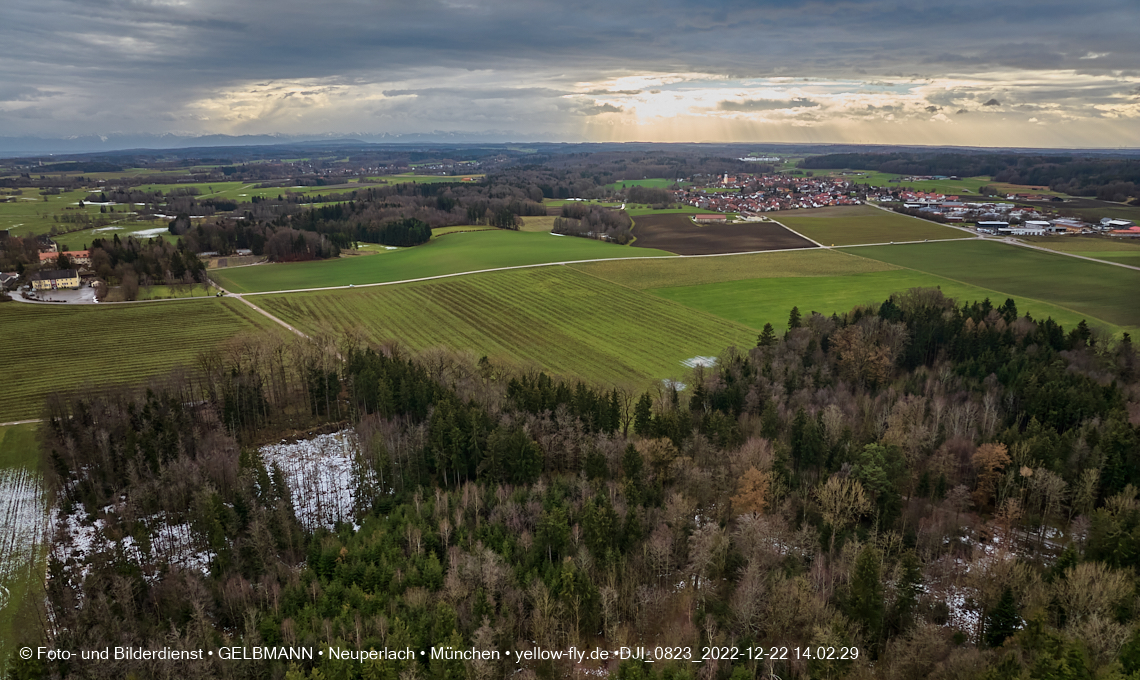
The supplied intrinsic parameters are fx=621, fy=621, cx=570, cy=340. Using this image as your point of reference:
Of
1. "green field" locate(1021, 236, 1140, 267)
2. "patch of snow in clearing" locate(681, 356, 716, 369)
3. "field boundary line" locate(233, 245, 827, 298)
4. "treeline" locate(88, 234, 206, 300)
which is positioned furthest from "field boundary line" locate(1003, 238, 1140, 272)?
"treeline" locate(88, 234, 206, 300)

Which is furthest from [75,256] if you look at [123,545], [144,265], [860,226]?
[860,226]

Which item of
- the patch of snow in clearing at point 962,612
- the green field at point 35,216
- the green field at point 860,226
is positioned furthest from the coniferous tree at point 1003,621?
the green field at point 35,216

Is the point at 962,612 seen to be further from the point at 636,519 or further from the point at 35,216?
the point at 35,216

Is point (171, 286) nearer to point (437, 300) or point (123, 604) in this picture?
point (437, 300)

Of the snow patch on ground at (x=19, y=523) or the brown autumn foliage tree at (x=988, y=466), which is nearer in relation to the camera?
the snow patch on ground at (x=19, y=523)

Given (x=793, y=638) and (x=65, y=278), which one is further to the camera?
(x=65, y=278)

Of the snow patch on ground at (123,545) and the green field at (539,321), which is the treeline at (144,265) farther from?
the snow patch on ground at (123,545)

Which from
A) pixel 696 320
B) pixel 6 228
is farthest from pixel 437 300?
pixel 6 228

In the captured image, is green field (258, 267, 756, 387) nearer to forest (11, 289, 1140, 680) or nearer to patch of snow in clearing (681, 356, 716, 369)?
patch of snow in clearing (681, 356, 716, 369)
